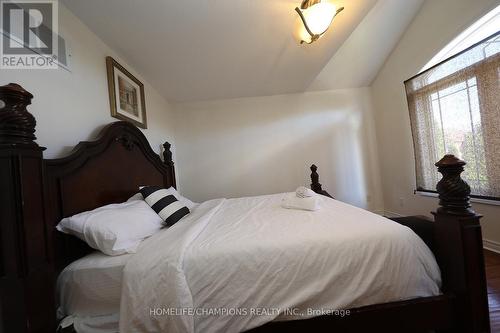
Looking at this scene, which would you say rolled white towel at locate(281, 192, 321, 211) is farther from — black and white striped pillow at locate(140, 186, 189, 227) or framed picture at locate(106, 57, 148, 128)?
framed picture at locate(106, 57, 148, 128)

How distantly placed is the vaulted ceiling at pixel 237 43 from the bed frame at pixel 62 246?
3.39ft

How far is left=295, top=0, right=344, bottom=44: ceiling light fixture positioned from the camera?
4.45ft

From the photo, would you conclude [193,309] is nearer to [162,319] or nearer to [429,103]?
[162,319]

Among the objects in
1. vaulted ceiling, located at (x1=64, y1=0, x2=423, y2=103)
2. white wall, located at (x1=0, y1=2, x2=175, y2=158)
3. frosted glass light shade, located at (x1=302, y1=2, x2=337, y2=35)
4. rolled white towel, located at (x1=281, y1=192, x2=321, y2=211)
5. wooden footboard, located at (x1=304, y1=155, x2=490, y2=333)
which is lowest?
wooden footboard, located at (x1=304, y1=155, x2=490, y2=333)

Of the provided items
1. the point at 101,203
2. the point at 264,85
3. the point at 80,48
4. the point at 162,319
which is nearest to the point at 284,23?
the point at 264,85

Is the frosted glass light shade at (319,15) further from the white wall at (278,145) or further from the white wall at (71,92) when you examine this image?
the white wall at (278,145)

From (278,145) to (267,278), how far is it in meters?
2.53

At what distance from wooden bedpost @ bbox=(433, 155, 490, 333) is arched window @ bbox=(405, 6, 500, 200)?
166cm

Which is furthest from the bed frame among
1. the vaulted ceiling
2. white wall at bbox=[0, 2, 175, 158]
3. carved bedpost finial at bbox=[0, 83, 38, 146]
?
the vaulted ceiling

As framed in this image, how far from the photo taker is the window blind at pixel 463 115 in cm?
184

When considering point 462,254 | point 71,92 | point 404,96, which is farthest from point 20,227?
point 404,96

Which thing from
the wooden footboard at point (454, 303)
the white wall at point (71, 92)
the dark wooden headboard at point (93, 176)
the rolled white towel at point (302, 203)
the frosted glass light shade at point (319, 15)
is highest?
the frosted glass light shade at point (319, 15)

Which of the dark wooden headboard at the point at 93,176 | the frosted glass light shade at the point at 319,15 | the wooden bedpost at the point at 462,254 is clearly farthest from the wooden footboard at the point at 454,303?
the frosted glass light shade at the point at 319,15

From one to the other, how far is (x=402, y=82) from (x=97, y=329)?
3.92 m
